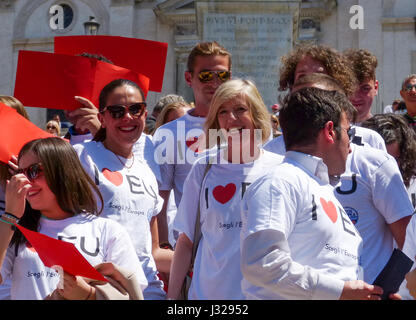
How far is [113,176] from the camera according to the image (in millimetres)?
4430

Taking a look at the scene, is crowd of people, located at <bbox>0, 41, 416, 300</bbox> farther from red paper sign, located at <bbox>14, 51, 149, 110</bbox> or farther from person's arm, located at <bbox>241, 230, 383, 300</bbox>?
red paper sign, located at <bbox>14, 51, 149, 110</bbox>

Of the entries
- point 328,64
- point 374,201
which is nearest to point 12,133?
point 374,201

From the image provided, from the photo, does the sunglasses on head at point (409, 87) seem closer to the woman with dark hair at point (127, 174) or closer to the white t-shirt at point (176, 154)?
the white t-shirt at point (176, 154)

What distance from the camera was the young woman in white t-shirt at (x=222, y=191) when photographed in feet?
12.5

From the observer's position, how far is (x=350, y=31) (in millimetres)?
24266

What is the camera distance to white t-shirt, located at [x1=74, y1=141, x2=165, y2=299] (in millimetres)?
4295

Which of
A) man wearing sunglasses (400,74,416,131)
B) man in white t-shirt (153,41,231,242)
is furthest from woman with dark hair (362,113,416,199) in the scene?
man wearing sunglasses (400,74,416,131)

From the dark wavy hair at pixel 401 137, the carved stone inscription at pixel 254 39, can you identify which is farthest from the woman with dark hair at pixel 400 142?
the carved stone inscription at pixel 254 39

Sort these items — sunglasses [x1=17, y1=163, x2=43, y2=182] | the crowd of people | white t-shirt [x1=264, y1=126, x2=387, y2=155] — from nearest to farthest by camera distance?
the crowd of people < sunglasses [x1=17, y1=163, x2=43, y2=182] < white t-shirt [x1=264, y1=126, x2=387, y2=155]

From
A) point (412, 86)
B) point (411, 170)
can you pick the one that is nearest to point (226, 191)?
point (411, 170)

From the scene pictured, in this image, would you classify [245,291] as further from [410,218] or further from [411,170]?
[411,170]

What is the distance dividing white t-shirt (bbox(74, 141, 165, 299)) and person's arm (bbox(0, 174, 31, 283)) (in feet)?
2.74
